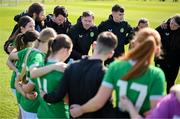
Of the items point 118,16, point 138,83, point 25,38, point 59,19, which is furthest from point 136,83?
point 118,16

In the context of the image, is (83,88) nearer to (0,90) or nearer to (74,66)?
(74,66)

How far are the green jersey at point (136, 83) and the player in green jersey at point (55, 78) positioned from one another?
2.91 ft

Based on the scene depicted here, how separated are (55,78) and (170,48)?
15.1 feet

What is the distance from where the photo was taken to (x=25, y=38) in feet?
19.4

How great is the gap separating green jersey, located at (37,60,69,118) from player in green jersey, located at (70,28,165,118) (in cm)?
87

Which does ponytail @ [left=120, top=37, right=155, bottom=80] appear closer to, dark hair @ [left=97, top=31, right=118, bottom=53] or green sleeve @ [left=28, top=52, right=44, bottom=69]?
dark hair @ [left=97, top=31, right=118, bottom=53]

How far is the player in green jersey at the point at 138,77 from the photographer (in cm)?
374

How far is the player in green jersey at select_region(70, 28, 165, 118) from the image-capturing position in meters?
3.74

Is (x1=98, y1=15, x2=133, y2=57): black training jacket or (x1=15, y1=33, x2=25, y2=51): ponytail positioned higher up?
(x1=15, y1=33, x2=25, y2=51): ponytail

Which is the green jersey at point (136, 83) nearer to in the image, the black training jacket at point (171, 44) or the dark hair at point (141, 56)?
the dark hair at point (141, 56)

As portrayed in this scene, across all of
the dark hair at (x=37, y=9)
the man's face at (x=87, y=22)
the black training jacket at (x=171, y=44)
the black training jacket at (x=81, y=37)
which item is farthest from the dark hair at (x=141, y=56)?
the black training jacket at (x=171, y=44)

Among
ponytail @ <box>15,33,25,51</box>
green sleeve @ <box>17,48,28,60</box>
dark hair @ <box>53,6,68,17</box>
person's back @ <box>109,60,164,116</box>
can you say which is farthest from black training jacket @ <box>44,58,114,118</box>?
dark hair @ <box>53,6,68,17</box>

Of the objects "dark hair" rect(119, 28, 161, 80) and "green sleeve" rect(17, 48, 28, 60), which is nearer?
"dark hair" rect(119, 28, 161, 80)

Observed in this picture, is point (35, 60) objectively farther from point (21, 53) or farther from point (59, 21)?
point (59, 21)
